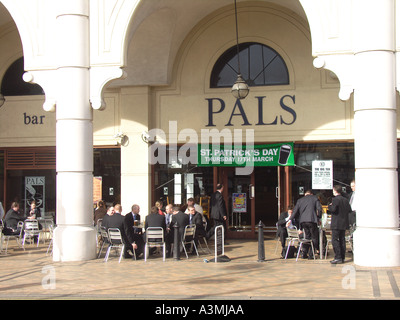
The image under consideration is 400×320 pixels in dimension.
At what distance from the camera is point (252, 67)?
17.3 m

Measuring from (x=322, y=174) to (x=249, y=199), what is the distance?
8.15 ft

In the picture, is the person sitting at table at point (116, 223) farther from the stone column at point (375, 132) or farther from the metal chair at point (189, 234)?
the stone column at point (375, 132)

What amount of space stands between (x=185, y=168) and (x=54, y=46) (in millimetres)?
6099

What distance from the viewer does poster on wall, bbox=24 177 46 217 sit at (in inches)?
722

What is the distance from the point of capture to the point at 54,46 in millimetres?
13258

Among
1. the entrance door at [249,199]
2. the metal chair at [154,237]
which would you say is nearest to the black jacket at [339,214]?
the metal chair at [154,237]

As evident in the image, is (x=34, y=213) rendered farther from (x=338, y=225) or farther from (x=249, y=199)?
(x=338, y=225)

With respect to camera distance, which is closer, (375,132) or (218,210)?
(375,132)

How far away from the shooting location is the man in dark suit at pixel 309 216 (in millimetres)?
12406

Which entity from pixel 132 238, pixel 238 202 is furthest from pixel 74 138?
pixel 238 202

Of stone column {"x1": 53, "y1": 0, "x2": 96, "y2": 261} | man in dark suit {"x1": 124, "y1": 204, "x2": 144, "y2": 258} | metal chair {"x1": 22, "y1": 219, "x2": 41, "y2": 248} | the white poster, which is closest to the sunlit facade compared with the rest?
the white poster

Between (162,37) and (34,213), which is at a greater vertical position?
(162,37)

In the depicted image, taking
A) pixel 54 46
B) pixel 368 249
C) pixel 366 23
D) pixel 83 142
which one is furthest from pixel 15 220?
pixel 366 23
